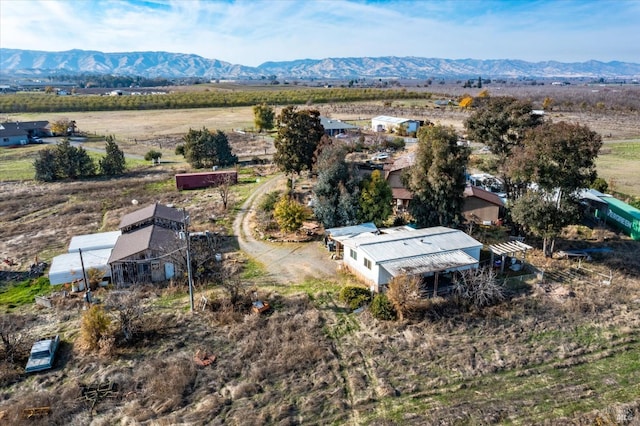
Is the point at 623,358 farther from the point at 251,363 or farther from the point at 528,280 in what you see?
the point at 251,363

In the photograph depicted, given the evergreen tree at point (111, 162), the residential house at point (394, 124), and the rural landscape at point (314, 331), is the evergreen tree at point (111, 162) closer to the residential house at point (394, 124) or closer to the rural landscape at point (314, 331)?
the rural landscape at point (314, 331)

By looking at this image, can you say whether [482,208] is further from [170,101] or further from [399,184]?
[170,101]

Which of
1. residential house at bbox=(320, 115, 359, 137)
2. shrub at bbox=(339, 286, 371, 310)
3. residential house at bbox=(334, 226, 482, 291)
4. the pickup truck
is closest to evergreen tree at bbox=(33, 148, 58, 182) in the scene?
residential house at bbox=(320, 115, 359, 137)

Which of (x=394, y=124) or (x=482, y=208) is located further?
(x=394, y=124)

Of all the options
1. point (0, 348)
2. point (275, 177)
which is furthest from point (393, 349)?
point (275, 177)

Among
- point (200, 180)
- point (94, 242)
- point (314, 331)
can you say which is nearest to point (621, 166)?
point (200, 180)

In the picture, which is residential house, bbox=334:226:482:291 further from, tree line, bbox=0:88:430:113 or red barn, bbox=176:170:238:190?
tree line, bbox=0:88:430:113
